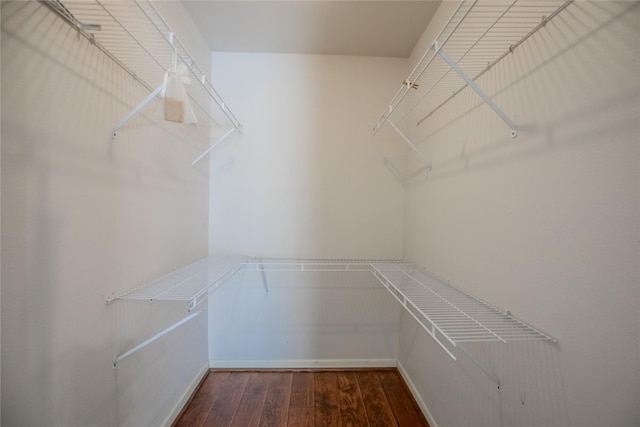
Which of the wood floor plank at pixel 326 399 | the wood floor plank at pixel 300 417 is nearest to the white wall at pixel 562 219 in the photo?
the wood floor plank at pixel 326 399

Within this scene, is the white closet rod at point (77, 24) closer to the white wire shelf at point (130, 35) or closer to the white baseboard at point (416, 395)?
the white wire shelf at point (130, 35)

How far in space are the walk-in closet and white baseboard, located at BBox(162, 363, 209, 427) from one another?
0.06 feet

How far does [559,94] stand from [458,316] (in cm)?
77

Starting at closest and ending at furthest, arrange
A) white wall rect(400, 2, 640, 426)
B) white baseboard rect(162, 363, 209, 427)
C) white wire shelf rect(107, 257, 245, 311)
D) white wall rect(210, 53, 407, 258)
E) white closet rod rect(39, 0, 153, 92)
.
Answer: white wall rect(400, 2, 640, 426)
white closet rod rect(39, 0, 153, 92)
white wire shelf rect(107, 257, 245, 311)
white baseboard rect(162, 363, 209, 427)
white wall rect(210, 53, 407, 258)

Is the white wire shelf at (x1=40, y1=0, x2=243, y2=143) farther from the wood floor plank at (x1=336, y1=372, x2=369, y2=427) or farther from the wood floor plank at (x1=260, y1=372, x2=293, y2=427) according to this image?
the wood floor plank at (x1=336, y1=372, x2=369, y2=427)

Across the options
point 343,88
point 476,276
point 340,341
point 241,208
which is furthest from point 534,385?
point 343,88

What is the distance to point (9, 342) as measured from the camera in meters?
0.60

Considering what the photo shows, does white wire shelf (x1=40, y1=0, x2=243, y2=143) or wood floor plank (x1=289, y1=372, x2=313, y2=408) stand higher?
white wire shelf (x1=40, y1=0, x2=243, y2=143)

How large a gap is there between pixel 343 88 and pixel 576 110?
144 centimetres

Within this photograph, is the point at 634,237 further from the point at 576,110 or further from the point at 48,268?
the point at 48,268

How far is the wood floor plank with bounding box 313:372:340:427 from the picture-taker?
54.5 inches

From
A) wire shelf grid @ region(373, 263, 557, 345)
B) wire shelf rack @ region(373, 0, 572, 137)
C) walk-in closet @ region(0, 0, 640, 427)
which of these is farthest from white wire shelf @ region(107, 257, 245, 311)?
wire shelf rack @ region(373, 0, 572, 137)

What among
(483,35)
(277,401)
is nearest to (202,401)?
(277,401)

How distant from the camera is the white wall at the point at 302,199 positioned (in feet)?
5.77
